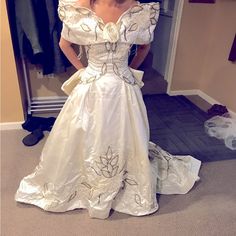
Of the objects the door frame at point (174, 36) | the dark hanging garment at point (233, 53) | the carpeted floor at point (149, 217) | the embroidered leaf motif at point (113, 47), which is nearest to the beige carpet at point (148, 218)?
the carpeted floor at point (149, 217)

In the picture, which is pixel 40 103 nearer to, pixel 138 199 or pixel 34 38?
pixel 34 38

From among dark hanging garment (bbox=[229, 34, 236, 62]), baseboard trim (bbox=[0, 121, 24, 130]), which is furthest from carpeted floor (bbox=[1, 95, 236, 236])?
dark hanging garment (bbox=[229, 34, 236, 62])

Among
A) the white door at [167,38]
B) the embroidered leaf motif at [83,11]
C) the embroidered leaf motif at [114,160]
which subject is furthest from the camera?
the white door at [167,38]

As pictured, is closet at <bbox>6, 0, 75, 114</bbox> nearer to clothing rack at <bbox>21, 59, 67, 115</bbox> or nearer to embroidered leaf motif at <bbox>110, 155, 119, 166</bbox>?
clothing rack at <bbox>21, 59, 67, 115</bbox>

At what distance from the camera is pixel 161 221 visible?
4.64 ft

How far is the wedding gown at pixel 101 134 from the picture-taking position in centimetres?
118

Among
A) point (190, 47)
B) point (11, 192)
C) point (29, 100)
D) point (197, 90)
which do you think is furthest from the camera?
point (197, 90)

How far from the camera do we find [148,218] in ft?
4.67

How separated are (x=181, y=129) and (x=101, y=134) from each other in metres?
1.28

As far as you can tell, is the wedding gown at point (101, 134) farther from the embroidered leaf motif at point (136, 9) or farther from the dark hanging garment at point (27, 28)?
the dark hanging garment at point (27, 28)

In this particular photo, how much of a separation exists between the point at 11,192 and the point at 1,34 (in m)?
1.13

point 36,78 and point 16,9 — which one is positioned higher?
point 16,9

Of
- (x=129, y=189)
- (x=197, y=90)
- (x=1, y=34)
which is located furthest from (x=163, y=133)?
(x=1, y=34)

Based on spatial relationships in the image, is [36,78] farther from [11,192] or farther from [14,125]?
[11,192]
